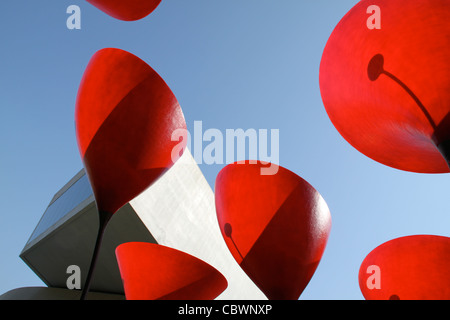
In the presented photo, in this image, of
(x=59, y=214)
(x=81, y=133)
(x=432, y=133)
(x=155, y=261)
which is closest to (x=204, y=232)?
(x=59, y=214)

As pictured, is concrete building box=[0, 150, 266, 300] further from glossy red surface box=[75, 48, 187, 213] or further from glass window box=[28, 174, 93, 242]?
glossy red surface box=[75, 48, 187, 213]

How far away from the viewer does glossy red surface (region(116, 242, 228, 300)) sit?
160 inches

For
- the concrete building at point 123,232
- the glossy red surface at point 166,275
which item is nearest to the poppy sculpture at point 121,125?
the glossy red surface at point 166,275

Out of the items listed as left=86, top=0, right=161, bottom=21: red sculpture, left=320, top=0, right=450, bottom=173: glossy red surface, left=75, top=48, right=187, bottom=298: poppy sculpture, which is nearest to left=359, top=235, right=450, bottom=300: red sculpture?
left=320, top=0, right=450, bottom=173: glossy red surface

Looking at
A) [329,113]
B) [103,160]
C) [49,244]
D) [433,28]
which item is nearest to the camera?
[433,28]

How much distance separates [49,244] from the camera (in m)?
10.2

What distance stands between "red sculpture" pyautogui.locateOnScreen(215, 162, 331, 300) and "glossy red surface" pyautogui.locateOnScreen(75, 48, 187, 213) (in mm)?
1464

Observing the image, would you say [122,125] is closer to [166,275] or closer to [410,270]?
[166,275]

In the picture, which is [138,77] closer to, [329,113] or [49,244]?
[329,113]

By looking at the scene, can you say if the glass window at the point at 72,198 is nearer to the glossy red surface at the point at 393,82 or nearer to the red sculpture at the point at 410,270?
the red sculpture at the point at 410,270

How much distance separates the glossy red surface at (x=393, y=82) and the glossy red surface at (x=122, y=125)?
1784mm

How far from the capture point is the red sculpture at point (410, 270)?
409cm

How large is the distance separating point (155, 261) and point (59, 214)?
307 inches

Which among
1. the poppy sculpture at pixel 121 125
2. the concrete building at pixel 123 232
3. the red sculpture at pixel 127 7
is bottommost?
the concrete building at pixel 123 232
